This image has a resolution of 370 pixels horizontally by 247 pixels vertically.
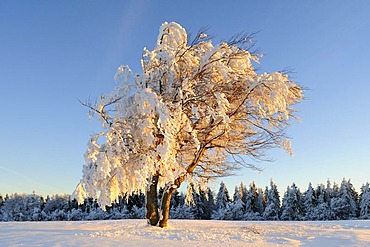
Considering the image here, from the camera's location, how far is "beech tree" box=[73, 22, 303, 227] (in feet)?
35.0

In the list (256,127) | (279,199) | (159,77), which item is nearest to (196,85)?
(159,77)

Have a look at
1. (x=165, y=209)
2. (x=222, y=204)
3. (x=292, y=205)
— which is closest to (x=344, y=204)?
(x=292, y=205)

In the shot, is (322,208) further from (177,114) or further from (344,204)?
(177,114)

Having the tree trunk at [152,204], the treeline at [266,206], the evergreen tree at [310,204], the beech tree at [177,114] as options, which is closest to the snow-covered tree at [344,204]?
the treeline at [266,206]

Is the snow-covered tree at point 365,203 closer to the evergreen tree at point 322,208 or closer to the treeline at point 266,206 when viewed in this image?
the treeline at point 266,206

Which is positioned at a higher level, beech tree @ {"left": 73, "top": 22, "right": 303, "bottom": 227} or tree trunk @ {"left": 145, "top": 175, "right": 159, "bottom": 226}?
beech tree @ {"left": 73, "top": 22, "right": 303, "bottom": 227}

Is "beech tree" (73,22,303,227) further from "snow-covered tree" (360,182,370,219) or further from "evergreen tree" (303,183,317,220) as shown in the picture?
"evergreen tree" (303,183,317,220)

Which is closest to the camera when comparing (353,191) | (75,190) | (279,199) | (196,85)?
(75,190)

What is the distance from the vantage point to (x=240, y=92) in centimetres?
1216

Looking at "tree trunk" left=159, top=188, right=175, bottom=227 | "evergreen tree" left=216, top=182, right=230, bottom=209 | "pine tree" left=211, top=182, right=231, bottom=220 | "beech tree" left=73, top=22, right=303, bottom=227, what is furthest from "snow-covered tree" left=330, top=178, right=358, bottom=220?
"tree trunk" left=159, top=188, right=175, bottom=227

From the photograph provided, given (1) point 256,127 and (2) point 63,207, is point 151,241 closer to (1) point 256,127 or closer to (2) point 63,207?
(1) point 256,127

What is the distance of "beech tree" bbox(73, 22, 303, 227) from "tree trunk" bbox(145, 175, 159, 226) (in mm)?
35

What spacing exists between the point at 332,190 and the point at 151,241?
5353cm

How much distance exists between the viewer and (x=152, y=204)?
40.8ft
